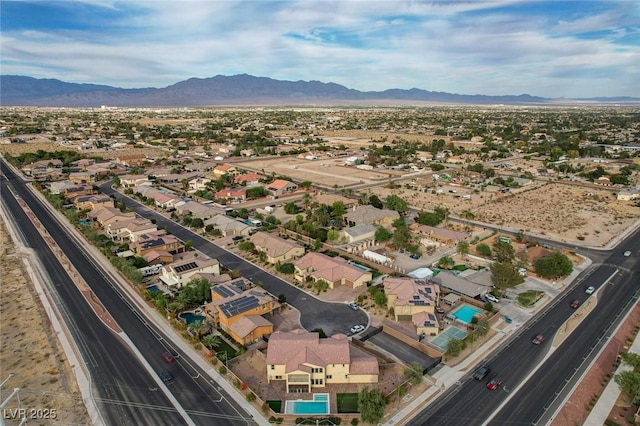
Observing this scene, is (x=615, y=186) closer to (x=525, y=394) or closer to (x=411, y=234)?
(x=411, y=234)

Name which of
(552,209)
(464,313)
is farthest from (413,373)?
(552,209)

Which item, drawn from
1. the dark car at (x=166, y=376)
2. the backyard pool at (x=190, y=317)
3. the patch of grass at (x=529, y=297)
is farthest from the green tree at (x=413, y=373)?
the backyard pool at (x=190, y=317)

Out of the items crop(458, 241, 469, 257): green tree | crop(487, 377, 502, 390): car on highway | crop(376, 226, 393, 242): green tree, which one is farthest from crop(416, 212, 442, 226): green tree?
crop(487, 377, 502, 390): car on highway

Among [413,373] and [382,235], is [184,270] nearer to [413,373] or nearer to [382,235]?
[382,235]

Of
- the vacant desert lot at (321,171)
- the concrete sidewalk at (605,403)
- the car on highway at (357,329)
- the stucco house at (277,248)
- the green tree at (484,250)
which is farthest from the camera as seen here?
the vacant desert lot at (321,171)

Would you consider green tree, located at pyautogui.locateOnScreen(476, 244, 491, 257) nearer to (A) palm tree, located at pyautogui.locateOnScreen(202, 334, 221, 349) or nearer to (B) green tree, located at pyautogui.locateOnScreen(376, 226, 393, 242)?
(B) green tree, located at pyautogui.locateOnScreen(376, 226, 393, 242)

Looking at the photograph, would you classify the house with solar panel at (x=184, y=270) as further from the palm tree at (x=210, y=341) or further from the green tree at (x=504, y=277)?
the green tree at (x=504, y=277)

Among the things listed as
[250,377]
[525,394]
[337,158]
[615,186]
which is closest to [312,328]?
[250,377]
